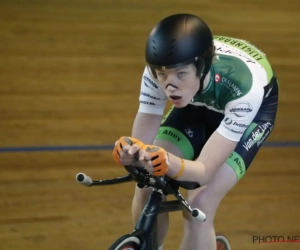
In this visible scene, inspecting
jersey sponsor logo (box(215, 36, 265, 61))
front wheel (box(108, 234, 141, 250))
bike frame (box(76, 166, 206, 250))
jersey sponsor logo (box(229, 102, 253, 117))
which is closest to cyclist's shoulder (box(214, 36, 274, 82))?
jersey sponsor logo (box(215, 36, 265, 61))

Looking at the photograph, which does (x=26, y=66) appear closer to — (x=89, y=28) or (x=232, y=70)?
(x=89, y=28)

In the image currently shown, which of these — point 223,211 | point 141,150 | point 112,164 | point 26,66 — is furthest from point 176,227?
point 26,66

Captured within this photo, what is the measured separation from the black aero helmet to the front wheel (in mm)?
572

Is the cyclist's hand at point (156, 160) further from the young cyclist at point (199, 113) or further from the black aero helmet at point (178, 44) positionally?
the black aero helmet at point (178, 44)

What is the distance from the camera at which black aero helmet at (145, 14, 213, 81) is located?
6.52ft

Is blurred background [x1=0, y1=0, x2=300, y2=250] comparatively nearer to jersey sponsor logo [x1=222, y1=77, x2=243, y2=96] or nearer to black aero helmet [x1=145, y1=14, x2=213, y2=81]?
jersey sponsor logo [x1=222, y1=77, x2=243, y2=96]

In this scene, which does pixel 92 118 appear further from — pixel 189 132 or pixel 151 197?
pixel 151 197

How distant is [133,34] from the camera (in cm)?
545

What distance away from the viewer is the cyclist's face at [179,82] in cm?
204

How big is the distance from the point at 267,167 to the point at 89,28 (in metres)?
2.30

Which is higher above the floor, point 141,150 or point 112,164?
point 141,150

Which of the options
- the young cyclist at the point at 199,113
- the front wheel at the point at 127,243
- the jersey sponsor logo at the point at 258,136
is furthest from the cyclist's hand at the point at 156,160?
the jersey sponsor logo at the point at 258,136

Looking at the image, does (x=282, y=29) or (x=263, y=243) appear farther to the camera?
(x=282, y=29)

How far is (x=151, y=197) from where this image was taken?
2088mm
